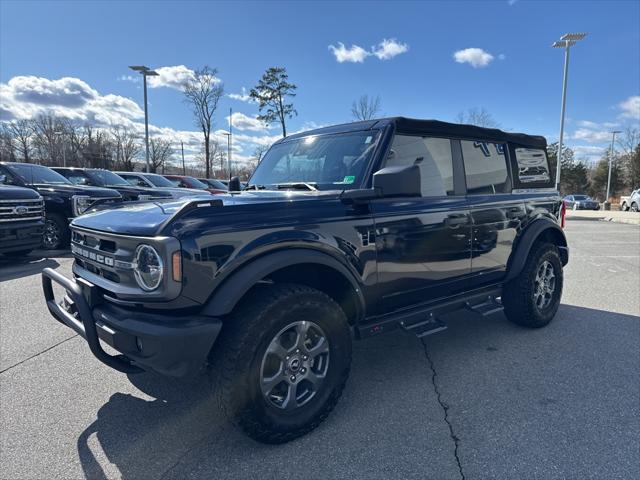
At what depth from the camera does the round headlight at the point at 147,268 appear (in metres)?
2.11

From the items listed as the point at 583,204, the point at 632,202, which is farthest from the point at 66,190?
the point at 583,204

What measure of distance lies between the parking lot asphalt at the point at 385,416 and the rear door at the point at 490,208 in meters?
0.80

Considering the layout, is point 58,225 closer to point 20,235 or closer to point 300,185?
point 20,235

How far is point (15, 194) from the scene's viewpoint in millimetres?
6980

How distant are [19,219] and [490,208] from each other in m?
7.40

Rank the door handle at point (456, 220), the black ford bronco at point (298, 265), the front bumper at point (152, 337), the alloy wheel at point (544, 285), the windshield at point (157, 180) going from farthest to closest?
the windshield at point (157, 180) → the alloy wheel at point (544, 285) → the door handle at point (456, 220) → the black ford bronco at point (298, 265) → the front bumper at point (152, 337)

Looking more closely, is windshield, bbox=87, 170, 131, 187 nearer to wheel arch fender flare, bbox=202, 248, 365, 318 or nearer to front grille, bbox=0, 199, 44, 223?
front grille, bbox=0, 199, 44, 223

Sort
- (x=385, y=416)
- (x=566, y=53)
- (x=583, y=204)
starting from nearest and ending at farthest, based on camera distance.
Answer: (x=385, y=416)
(x=566, y=53)
(x=583, y=204)

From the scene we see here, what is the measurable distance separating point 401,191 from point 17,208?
7.11 meters

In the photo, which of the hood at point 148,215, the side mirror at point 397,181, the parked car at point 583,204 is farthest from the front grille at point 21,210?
the parked car at point 583,204

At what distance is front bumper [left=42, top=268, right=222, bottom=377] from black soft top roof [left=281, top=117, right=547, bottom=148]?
6.39 ft

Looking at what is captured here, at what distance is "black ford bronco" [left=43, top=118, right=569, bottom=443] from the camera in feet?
7.00

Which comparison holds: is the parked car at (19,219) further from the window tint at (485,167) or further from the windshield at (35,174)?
the window tint at (485,167)

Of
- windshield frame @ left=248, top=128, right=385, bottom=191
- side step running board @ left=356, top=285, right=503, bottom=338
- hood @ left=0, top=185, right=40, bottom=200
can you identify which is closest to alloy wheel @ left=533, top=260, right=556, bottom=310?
side step running board @ left=356, top=285, right=503, bottom=338
